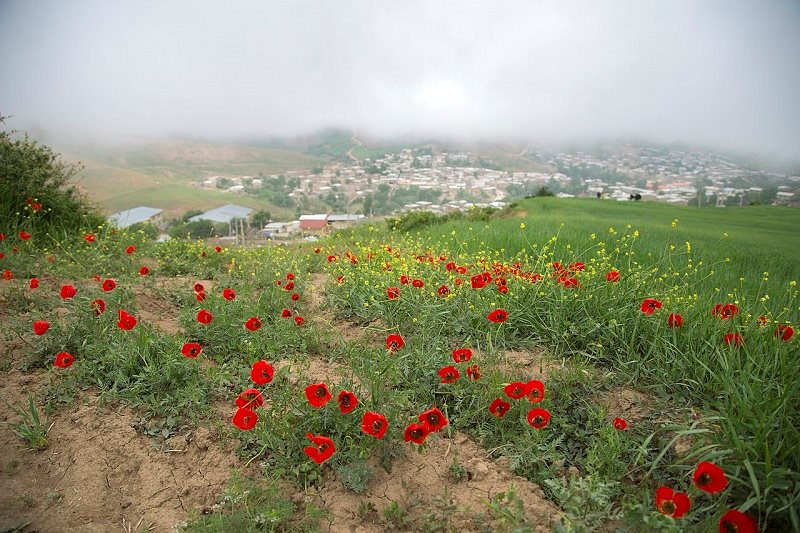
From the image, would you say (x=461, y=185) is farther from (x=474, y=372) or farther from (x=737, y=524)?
(x=737, y=524)

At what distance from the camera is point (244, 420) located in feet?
7.23

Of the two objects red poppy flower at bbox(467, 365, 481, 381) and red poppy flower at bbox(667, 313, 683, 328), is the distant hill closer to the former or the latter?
red poppy flower at bbox(467, 365, 481, 381)

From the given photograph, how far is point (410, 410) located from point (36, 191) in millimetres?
7063

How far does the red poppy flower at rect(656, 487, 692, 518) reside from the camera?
162 cm

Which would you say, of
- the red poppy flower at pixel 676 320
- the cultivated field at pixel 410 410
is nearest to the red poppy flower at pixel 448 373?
the cultivated field at pixel 410 410

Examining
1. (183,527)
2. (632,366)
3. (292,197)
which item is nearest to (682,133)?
(292,197)

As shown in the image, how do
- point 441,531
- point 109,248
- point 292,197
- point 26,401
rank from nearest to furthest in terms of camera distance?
1. point 441,531
2. point 26,401
3. point 109,248
4. point 292,197

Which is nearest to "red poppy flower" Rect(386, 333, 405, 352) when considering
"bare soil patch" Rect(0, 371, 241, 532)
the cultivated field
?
the cultivated field

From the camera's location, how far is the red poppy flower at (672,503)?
1.62m

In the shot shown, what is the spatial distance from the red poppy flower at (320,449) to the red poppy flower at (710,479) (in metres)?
1.50

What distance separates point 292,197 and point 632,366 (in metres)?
23.4

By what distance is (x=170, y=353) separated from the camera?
10.1 feet

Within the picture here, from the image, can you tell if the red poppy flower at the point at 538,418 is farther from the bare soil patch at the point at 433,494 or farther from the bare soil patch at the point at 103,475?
the bare soil patch at the point at 103,475

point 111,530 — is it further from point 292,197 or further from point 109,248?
point 292,197
